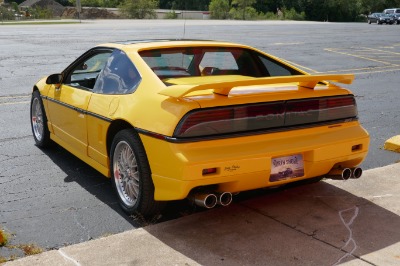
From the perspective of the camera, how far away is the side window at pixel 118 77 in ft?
15.0

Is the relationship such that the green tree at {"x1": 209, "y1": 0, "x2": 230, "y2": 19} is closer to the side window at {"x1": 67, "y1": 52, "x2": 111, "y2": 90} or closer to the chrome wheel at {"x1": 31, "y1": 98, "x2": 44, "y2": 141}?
the chrome wheel at {"x1": 31, "y1": 98, "x2": 44, "y2": 141}

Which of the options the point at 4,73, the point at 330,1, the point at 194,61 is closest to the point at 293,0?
Result: the point at 330,1

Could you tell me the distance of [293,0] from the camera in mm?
103250

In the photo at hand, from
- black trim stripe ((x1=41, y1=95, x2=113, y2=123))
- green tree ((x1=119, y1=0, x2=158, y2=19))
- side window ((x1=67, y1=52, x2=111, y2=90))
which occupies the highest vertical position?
green tree ((x1=119, y1=0, x2=158, y2=19))

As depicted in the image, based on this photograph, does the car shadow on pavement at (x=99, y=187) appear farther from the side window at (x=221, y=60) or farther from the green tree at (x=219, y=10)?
the green tree at (x=219, y=10)

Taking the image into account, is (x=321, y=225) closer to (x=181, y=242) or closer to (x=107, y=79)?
(x=181, y=242)

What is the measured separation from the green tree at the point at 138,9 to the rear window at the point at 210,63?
226ft

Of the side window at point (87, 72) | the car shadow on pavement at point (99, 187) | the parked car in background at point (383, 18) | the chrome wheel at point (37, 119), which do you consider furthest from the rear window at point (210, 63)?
the parked car in background at point (383, 18)

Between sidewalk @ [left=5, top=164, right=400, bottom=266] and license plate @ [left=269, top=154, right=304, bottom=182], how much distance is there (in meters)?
Answer: 0.40

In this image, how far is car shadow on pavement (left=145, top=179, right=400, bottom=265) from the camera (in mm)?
3760

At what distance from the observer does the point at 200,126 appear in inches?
154

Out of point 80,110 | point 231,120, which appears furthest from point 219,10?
point 231,120

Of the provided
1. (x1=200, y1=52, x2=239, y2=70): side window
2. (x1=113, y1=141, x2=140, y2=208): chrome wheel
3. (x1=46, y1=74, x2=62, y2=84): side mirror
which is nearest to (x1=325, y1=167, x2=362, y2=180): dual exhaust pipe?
(x1=200, y1=52, x2=239, y2=70): side window

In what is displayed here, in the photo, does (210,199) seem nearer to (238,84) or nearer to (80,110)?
(238,84)
